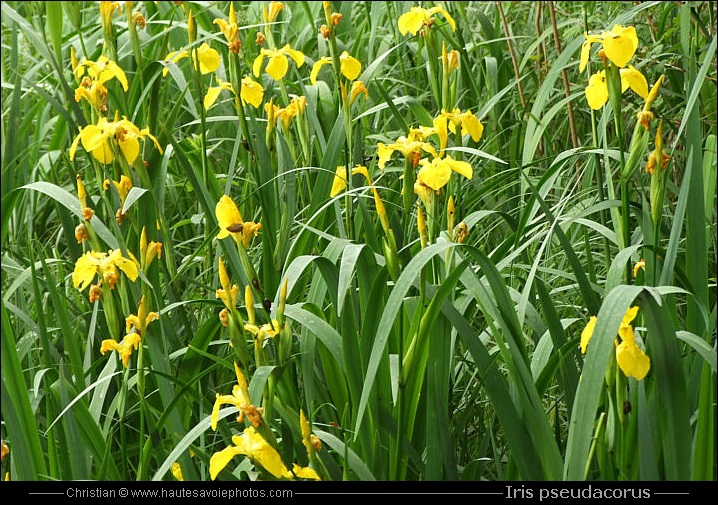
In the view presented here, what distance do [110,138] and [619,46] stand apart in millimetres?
770

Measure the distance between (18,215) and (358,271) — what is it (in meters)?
1.25

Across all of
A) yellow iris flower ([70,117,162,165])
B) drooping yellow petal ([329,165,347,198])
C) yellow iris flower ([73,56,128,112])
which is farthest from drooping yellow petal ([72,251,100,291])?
drooping yellow petal ([329,165,347,198])

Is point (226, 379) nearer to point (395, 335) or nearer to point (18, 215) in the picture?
point (395, 335)

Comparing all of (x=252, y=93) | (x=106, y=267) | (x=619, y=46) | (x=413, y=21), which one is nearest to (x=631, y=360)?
(x=619, y=46)

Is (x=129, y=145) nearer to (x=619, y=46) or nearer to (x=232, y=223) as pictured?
(x=232, y=223)

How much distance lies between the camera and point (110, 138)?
1.35 m

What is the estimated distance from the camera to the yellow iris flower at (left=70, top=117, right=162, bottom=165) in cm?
133

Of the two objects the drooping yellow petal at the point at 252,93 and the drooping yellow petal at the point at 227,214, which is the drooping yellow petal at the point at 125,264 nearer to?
the drooping yellow petal at the point at 227,214

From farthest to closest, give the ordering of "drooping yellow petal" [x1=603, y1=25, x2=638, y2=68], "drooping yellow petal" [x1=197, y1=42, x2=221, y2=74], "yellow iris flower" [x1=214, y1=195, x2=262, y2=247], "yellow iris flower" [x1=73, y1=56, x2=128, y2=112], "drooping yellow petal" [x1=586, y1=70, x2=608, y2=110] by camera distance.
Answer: "drooping yellow petal" [x1=197, y1=42, x2=221, y2=74], "yellow iris flower" [x1=73, y1=56, x2=128, y2=112], "drooping yellow petal" [x1=586, y1=70, x2=608, y2=110], "drooping yellow petal" [x1=603, y1=25, x2=638, y2=68], "yellow iris flower" [x1=214, y1=195, x2=262, y2=247]

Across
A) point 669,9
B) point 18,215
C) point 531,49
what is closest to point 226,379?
point 18,215

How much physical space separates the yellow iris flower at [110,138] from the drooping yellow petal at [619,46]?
713 mm

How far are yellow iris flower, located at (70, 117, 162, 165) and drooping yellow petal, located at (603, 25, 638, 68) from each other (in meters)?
0.71

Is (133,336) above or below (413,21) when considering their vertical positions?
below

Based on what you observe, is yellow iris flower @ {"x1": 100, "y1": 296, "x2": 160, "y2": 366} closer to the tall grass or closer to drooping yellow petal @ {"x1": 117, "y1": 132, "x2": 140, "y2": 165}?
the tall grass
